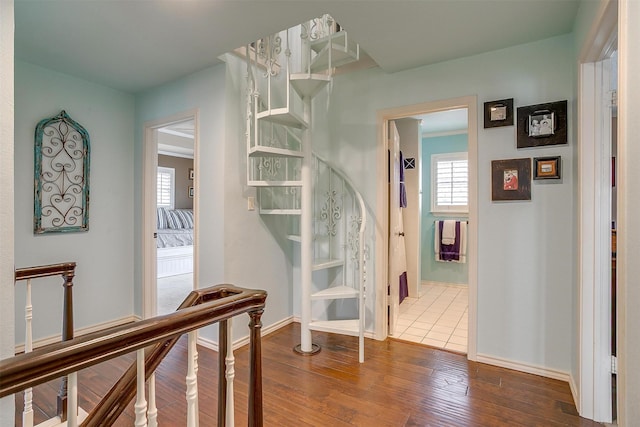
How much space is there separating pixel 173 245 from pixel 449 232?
191 inches

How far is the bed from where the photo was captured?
598 centimetres

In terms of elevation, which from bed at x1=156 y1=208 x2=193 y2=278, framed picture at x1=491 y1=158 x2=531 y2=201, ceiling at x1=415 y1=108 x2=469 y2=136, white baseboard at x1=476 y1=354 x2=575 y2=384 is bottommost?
white baseboard at x1=476 y1=354 x2=575 y2=384

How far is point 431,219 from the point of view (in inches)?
212

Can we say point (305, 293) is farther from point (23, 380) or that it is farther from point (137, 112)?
point (137, 112)

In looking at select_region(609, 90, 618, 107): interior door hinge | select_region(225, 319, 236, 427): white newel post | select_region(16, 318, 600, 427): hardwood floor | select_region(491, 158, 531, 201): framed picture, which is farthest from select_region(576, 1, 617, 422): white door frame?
select_region(225, 319, 236, 427): white newel post

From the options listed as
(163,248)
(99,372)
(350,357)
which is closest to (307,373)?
(350,357)

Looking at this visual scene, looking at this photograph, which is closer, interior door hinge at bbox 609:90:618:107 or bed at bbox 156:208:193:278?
interior door hinge at bbox 609:90:618:107

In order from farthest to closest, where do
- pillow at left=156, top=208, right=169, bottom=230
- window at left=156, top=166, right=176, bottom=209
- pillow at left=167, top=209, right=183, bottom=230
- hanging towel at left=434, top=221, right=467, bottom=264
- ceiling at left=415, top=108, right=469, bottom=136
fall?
1. window at left=156, top=166, right=176, bottom=209
2. pillow at left=167, top=209, right=183, bottom=230
3. pillow at left=156, top=208, right=169, bottom=230
4. hanging towel at left=434, top=221, right=467, bottom=264
5. ceiling at left=415, top=108, right=469, bottom=136

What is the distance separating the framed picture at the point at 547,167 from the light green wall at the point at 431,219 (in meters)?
2.86

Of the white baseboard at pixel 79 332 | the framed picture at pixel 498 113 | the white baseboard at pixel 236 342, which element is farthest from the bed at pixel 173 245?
the framed picture at pixel 498 113

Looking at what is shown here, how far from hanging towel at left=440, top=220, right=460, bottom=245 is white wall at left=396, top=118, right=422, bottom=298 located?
0.71m

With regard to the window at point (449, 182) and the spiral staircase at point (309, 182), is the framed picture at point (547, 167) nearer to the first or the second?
the spiral staircase at point (309, 182)

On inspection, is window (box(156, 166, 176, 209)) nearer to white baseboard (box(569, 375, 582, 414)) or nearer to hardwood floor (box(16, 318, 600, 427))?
hardwood floor (box(16, 318, 600, 427))

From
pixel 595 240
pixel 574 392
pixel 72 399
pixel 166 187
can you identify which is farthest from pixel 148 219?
pixel 166 187
